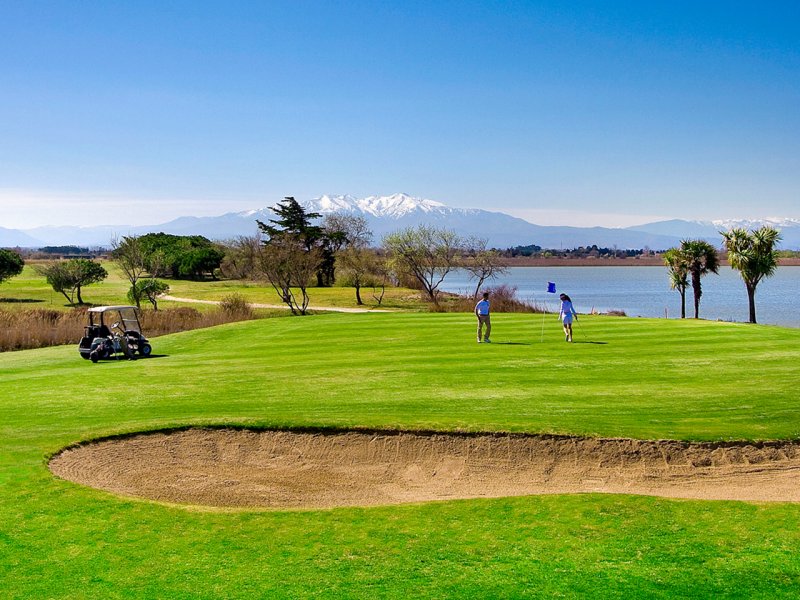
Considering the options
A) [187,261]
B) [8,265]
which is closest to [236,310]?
[8,265]

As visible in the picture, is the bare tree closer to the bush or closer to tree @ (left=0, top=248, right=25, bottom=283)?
the bush

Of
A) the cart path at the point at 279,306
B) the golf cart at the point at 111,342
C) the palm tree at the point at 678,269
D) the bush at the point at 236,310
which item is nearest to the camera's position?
the golf cart at the point at 111,342

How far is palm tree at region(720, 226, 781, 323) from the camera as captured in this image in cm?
6238

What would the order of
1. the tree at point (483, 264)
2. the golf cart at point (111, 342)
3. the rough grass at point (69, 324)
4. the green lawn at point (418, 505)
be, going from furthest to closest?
the tree at point (483, 264), the rough grass at point (69, 324), the golf cart at point (111, 342), the green lawn at point (418, 505)

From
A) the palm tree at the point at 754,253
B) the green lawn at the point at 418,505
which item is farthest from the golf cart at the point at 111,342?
the palm tree at the point at 754,253

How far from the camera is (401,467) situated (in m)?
14.4

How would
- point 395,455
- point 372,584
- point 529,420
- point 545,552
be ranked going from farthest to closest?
1. point 529,420
2. point 395,455
3. point 545,552
4. point 372,584

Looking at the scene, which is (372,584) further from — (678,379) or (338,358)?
(338,358)

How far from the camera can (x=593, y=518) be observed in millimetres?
10852

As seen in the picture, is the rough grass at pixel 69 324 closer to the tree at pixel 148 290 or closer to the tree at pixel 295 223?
the tree at pixel 148 290

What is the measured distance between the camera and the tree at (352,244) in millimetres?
82125

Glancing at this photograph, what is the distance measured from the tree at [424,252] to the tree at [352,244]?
134 inches

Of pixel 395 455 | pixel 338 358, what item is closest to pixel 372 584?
pixel 395 455

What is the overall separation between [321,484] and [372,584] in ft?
16.6
